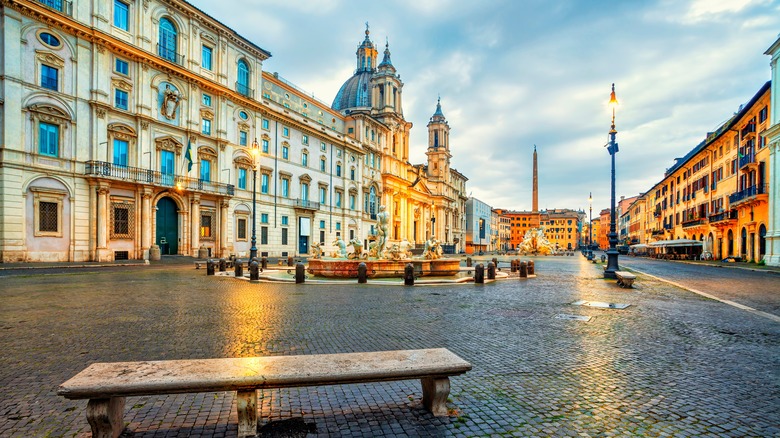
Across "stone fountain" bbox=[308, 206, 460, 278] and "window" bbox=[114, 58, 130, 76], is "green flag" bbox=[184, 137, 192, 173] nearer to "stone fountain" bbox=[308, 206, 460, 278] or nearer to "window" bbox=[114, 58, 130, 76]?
"window" bbox=[114, 58, 130, 76]

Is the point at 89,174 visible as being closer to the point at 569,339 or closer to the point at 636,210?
the point at 569,339

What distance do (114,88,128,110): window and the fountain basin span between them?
66.7 ft

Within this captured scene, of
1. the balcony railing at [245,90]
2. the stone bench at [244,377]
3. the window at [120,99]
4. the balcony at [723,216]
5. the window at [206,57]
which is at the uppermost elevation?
the window at [206,57]

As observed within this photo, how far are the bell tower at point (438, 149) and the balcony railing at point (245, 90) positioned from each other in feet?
208

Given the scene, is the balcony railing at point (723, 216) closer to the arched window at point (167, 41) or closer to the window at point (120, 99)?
the arched window at point (167, 41)

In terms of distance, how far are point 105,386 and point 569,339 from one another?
20.2 ft

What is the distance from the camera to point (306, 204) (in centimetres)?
4738

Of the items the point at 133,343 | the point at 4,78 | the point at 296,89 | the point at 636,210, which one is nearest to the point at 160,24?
the point at 4,78

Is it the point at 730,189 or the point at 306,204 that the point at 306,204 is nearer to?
the point at 306,204

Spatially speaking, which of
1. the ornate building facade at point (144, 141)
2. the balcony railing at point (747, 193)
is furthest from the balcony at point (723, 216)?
the ornate building facade at point (144, 141)

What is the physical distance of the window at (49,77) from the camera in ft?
82.4

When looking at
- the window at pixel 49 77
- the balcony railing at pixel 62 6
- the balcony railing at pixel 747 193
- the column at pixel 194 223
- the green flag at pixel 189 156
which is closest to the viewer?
the window at pixel 49 77

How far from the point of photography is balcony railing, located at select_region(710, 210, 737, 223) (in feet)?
118

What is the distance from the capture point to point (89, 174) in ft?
87.7
